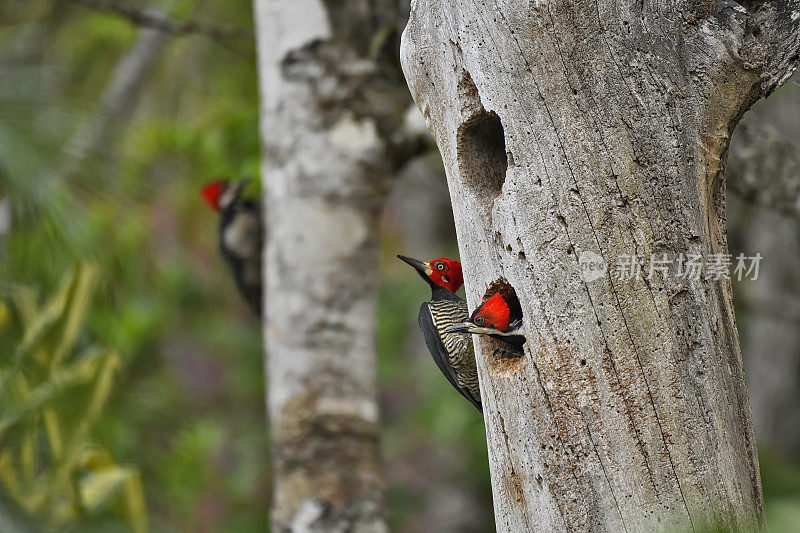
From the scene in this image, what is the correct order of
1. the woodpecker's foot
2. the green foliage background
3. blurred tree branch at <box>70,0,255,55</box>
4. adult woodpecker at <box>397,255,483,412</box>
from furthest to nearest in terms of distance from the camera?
blurred tree branch at <box>70,0,255,55</box> < the green foliage background < adult woodpecker at <box>397,255,483,412</box> < the woodpecker's foot

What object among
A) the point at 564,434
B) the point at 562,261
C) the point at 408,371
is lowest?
the point at 408,371

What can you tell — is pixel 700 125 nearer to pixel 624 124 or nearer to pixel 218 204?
pixel 624 124

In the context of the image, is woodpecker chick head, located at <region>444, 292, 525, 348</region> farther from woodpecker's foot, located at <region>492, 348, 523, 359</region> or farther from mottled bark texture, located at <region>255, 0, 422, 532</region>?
mottled bark texture, located at <region>255, 0, 422, 532</region>

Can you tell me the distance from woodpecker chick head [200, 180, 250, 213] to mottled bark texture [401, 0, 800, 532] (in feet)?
11.0

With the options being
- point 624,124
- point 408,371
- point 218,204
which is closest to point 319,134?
point 218,204

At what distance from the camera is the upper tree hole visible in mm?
2057

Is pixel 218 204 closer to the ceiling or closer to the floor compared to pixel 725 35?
closer to the floor

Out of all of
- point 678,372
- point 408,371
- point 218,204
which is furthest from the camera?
point 408,371

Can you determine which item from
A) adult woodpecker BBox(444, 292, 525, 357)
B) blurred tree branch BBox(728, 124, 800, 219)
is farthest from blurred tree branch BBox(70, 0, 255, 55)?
adult woodpecker BBox(444, 292, 525, 357)

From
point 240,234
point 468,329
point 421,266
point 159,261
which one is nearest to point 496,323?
point 468,329

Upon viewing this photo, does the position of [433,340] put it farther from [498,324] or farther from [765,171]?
[765,171]

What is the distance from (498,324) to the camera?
1938mm

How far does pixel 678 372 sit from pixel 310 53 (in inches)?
111

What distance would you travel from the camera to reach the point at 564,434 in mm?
1920
